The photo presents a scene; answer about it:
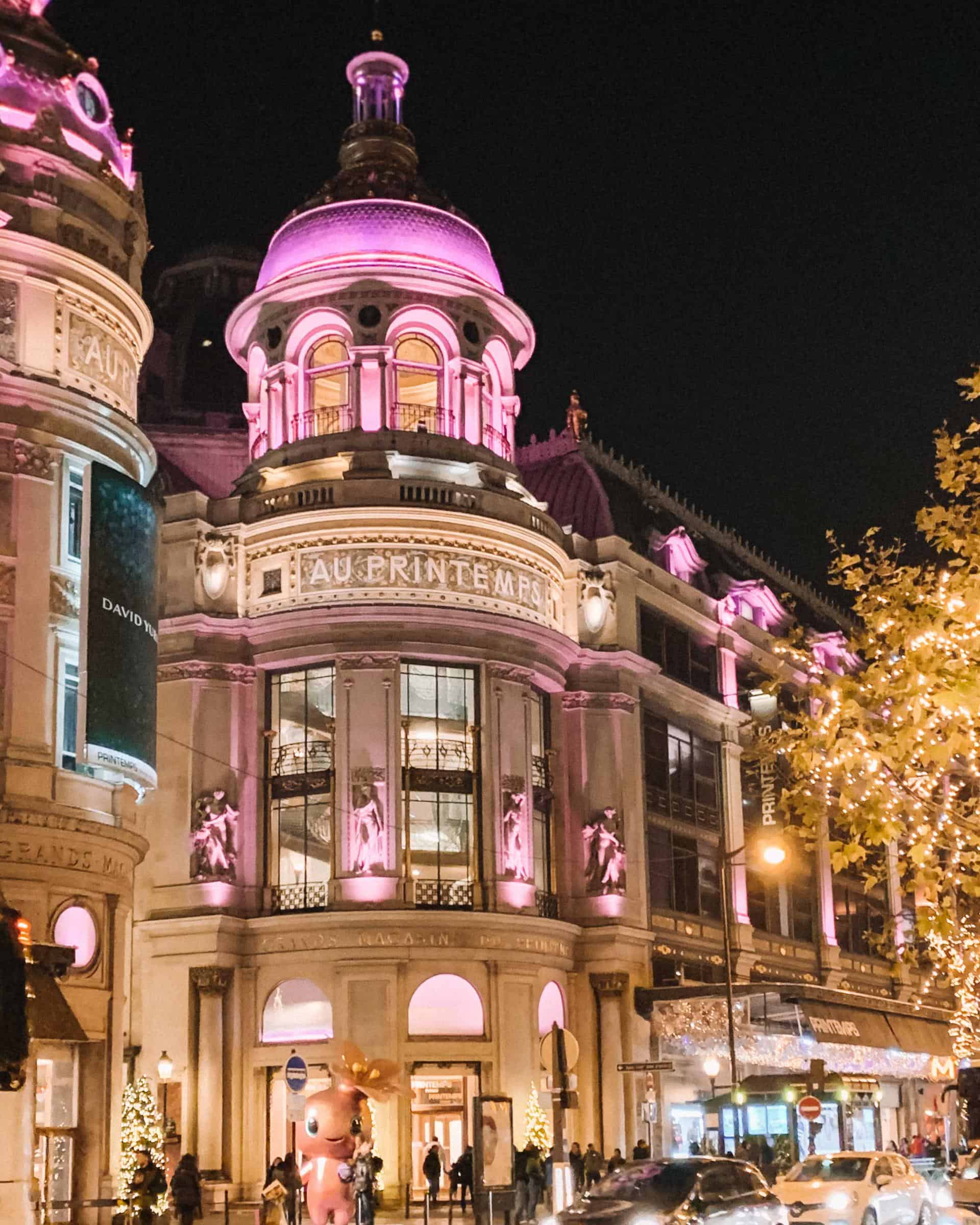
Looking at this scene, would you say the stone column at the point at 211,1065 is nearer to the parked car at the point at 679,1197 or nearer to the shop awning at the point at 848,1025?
the shop awning at the point at 848,1025

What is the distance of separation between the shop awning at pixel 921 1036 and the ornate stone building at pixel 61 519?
35.4 metres

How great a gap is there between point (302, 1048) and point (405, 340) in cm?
2124

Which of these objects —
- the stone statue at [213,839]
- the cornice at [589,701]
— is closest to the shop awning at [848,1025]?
the cornice at [589,701]

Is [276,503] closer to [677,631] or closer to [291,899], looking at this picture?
[291,899]

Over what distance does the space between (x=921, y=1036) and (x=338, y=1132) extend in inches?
2040

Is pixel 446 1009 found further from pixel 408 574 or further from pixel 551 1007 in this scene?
pixel 408 574

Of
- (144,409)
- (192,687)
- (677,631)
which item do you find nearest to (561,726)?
(677,631)

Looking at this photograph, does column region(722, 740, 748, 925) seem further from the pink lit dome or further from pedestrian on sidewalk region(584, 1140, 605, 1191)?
the pink lit dome

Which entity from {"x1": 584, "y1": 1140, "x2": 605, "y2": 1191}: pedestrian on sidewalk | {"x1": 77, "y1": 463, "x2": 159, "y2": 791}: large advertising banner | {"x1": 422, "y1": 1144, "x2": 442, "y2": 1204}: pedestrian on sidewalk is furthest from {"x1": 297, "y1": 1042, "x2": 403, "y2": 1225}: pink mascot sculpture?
{"x1": 584, "y1": 1140, "x2": 605, "y2": 1191}: pedestrian on sidewalk

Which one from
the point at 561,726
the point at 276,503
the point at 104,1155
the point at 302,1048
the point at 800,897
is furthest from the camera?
the point at 800,897

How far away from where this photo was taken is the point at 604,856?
5378 cm

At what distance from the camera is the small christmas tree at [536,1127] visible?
47316mm

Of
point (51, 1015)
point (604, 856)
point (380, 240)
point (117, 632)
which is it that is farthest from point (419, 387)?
point (51, 1015)

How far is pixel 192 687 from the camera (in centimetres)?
5053
